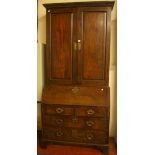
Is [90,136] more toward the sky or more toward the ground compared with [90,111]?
more toward the ground

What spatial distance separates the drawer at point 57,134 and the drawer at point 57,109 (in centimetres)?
22

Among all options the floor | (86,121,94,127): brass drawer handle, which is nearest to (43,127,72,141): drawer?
the floor

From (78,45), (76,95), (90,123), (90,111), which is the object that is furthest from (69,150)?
(78,45)

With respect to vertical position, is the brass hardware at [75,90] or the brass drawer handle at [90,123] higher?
the brass hardware at [75,90]

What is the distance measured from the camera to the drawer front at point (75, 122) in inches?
74.3

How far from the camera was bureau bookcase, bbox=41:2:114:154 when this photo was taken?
1.89 m

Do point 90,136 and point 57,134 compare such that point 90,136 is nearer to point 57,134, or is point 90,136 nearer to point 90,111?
point 90,111

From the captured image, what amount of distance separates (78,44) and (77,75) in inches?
14.9

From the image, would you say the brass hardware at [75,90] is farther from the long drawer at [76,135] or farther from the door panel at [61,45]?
the long drawer at [76,135]

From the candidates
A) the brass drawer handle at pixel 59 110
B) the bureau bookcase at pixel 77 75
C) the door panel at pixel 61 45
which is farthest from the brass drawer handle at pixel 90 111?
the door panel at pixel 61 45

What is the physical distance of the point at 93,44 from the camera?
1938 millimetres

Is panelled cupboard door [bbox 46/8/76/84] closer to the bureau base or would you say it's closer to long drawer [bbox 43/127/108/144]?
long drawer [bbox 43/127/108/144]
